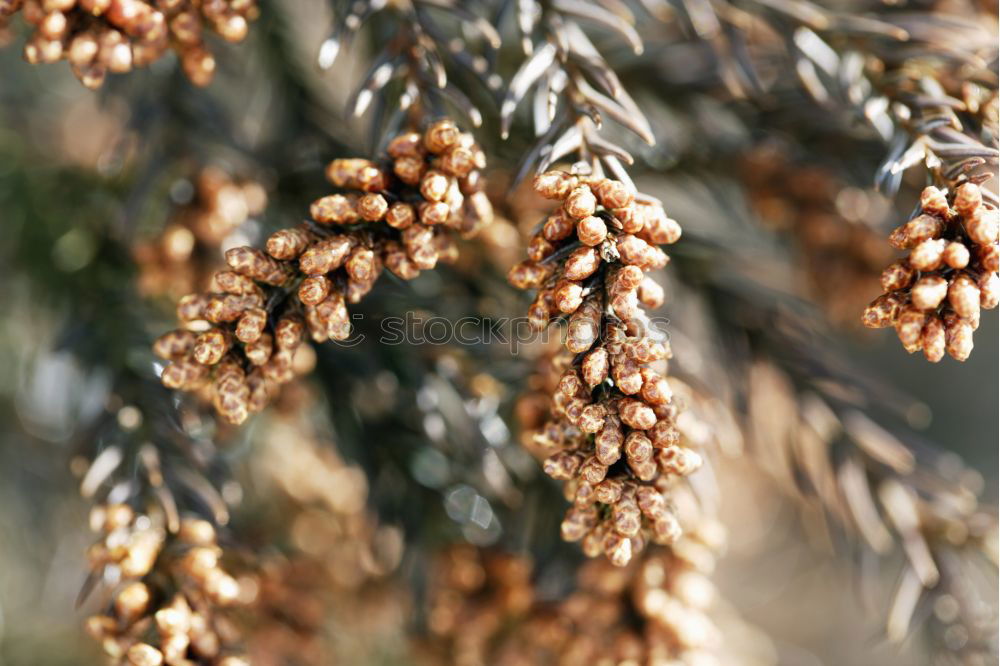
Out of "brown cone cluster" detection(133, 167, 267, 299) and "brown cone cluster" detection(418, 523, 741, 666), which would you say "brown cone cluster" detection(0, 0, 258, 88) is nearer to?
"brown cone cluster" detection(133, 167, 267, 299)

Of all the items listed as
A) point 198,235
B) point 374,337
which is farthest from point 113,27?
point 374,337

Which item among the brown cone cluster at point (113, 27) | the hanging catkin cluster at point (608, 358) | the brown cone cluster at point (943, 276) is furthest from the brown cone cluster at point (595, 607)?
the brown cone cluster at point (113, 27)

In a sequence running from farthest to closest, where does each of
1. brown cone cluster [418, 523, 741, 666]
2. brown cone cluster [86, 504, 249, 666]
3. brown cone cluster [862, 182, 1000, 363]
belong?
1. brown cone cluster [418, 523, 741, 666]
2. brown cone cluster [86, 504, 249, 666]
3. brown cone cluster [862, 182, 1000, 363]

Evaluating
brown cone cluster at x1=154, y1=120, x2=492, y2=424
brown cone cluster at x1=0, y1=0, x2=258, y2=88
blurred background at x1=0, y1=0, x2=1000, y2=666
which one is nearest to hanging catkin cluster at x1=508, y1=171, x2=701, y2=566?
brown cone cluster at x1=154, y1=120, x2=492, y2=424

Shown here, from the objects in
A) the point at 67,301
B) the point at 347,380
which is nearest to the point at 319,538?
the point at 347,380

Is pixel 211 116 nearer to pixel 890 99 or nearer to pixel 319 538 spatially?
pixel 319 538

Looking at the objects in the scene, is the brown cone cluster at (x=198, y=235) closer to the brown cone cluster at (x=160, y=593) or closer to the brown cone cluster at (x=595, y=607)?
the brown cone cluster at (x=160, y=593)
